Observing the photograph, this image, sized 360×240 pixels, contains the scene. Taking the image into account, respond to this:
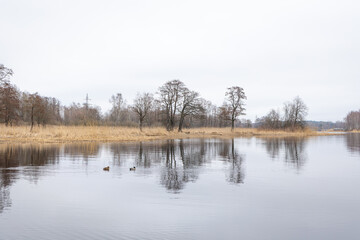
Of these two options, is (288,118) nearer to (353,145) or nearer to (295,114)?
(295,114)

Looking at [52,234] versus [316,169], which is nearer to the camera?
[52,234]

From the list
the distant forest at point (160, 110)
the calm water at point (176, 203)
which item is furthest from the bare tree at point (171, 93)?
the calm water at point (176, 203)

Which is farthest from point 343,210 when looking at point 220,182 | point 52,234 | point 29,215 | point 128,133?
point 128,133

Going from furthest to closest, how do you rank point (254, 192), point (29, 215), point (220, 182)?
point (220, 182)
point (254, 192)
point (29, 215)

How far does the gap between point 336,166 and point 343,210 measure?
8862mm

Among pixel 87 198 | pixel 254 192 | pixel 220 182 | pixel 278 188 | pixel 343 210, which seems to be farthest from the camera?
pixel 220 182

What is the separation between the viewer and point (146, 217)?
20.6 ft

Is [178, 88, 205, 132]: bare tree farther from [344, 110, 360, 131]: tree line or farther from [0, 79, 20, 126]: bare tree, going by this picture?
[344, 110, 360, 131]: tree line

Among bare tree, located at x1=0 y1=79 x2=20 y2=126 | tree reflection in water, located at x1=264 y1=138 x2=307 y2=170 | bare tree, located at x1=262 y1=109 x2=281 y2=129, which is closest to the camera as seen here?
tree reflection in water, located at x1=264 y1=138 x2=307 y2=170

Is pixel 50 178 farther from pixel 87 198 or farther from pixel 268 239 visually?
pixel 268 239

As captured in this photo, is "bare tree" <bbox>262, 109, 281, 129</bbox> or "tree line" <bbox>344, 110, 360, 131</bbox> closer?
"bare tree" <bbox>262, 109, 281, 129</bbox>

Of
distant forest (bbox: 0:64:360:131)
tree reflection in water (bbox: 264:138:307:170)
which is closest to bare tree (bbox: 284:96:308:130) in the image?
distant forest (bbox: 0:64:360:131)

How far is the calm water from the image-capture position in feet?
Answer: 18.0

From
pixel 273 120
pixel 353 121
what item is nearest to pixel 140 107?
pixel 273 120
